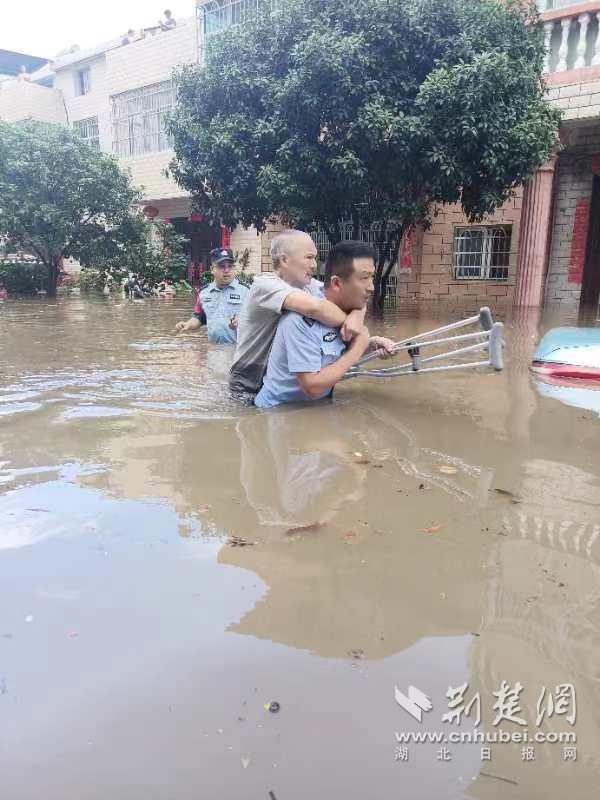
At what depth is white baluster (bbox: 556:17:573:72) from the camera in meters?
9.02

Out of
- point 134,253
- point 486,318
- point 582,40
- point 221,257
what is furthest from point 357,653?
point 134,253

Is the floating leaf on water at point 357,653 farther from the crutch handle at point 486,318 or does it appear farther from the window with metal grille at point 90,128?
the window with metal grille at point 90,128

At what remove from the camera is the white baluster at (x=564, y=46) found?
9023 millimetres

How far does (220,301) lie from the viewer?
6348mm

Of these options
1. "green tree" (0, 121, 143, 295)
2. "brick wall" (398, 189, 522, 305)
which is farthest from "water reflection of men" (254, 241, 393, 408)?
"green tree" (0, 121, 143, 295)

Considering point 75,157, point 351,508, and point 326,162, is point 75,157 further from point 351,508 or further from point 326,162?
point 351,508

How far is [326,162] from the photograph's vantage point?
8164 mm

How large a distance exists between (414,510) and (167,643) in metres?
1.08

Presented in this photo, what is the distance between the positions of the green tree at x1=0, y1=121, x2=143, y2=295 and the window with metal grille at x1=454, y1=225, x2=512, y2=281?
25.6 feet

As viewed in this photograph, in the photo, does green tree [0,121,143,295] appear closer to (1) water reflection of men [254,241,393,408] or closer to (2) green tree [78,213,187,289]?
(2) green tree [78,213,187,289]

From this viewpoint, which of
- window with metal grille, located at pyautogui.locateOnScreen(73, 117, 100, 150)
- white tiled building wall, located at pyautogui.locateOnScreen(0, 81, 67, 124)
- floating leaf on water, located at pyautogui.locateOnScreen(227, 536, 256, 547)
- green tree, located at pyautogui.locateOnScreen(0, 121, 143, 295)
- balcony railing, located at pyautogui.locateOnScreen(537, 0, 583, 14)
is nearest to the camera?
floating leaf on water, located at pyautogui.locateOnScreen(227, 536, 256, 547)

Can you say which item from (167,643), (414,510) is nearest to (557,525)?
(414,510)

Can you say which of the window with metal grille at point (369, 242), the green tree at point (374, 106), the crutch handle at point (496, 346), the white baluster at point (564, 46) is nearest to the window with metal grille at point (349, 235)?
the window with metal grille at point (369, 242)

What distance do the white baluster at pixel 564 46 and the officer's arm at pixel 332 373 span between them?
8.25 metres
